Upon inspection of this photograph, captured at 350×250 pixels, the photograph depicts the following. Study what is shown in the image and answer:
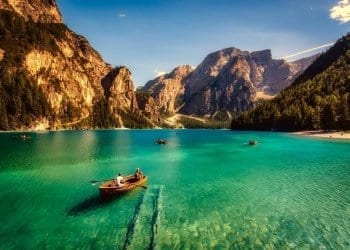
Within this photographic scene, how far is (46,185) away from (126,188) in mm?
14500

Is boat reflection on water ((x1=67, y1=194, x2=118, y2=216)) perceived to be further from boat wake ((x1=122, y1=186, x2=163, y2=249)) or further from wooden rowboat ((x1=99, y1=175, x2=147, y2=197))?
boat wake ((x1=122, y1=186, x2=163, y2=249))

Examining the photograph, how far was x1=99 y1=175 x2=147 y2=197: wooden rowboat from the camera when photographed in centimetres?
4097

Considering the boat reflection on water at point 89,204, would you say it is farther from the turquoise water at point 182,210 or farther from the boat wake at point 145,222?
the boat wake at point 145,222

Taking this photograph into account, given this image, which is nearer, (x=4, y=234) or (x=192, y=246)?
(x=192, y=246)

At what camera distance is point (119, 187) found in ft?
138

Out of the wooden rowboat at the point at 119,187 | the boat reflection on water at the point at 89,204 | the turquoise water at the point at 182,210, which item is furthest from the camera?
the wooden rowboat at the point at 119,187

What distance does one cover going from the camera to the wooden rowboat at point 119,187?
134ft

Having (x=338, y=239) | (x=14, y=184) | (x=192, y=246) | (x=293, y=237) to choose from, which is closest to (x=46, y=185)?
(x=14, y=184)

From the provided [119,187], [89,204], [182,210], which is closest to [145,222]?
[182,210]

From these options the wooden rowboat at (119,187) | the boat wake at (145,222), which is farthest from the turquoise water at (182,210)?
the wooden rowboat at (119,187)

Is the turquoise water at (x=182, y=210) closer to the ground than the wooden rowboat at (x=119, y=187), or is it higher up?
closer to the ground

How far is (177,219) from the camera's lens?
33.9m

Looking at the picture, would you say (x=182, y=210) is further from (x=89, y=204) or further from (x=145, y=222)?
(x=89, y=204)

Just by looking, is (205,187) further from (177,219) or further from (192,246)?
(192,246)
